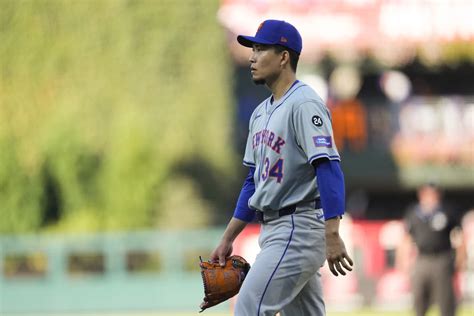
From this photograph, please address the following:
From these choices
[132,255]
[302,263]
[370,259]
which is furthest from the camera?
[132,255]

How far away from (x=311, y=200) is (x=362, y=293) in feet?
45.0

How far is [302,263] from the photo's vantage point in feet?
19.0

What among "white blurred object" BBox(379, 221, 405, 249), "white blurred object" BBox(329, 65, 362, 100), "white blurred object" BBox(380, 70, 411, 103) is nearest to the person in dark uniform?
"white blurred object" BBox(379, 221, 405, 249)

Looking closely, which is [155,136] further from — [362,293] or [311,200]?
[311,200]

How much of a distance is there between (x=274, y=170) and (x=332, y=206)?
17.5 inches

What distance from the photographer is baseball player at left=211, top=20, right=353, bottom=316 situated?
565cm

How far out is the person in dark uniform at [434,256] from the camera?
11703 mm

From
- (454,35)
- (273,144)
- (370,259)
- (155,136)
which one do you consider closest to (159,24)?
(155,136)

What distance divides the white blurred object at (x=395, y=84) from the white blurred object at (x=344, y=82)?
77 centimetres

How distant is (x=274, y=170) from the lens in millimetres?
5875

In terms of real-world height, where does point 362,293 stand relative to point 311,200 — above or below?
below

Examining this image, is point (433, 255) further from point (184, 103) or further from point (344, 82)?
point (344, 82)

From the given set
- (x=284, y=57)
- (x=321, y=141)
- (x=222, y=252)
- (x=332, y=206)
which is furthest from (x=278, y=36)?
(x=222, y=252)

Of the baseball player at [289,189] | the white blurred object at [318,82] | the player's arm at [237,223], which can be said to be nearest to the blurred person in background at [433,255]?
the player's arm at [237,223]
